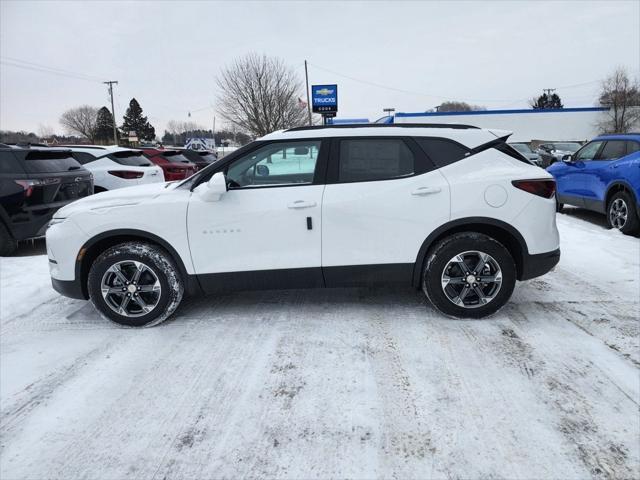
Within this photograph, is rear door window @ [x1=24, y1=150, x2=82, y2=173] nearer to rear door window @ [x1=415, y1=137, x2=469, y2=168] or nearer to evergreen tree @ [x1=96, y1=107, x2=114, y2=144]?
rear door window @ [x1=415, y1=137, x2=469, y2=168]

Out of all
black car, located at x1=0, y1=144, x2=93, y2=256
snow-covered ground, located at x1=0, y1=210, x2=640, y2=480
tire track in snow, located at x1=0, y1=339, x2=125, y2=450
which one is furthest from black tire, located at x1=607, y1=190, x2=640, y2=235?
black car, located at x1=0, y1=144, x2=93, y2=256

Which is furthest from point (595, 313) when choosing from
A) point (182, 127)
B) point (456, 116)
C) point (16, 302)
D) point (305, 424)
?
point (182, 127)

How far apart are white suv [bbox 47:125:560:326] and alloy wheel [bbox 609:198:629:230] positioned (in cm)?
449

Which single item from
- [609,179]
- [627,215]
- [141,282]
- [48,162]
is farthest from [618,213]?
[48,162]

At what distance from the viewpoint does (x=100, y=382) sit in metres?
3.09

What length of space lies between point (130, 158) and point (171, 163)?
134 inches

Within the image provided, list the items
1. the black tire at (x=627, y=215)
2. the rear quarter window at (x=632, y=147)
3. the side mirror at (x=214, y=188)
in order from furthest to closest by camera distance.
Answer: the rear quarter window at (x=632, y=147) < the black tire at (x=627, y=215) < the side mirror at (x=214, y=188)

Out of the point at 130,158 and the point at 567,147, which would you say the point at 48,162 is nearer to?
the point at 130,158

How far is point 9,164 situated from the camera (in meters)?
6.57

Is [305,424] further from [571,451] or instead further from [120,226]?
[120,226]

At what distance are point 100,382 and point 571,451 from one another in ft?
9.75

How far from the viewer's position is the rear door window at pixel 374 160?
382 centimetres

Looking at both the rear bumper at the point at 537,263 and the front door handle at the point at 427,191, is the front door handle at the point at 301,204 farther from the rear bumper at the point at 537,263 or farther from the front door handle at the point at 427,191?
the rear bumper at the point at 537,263

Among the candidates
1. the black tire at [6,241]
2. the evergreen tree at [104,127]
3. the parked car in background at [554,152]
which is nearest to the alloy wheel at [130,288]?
the black tire at [6,241]
